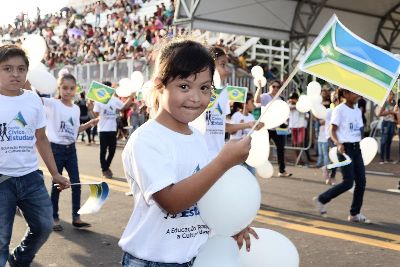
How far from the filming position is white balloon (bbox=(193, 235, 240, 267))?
2.05 metres

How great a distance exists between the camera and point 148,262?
212 centimetres

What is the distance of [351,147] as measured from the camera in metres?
6.11

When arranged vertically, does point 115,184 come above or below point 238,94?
below

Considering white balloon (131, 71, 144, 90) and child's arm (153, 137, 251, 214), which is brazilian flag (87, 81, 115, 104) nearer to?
white balloon (131, 71, 144, 90)

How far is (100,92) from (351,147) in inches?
148

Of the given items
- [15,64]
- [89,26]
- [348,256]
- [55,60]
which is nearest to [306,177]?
[348,256]

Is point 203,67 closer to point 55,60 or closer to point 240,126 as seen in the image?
point 240,126

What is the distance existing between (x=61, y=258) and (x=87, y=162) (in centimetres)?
727

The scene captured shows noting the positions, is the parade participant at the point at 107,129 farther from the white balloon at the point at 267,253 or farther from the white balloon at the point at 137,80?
the white balloon at the point at 267,253

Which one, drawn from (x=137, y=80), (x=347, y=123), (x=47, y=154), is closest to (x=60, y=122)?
(x=47, y=154)

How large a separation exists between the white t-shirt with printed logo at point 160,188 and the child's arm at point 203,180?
5 cm

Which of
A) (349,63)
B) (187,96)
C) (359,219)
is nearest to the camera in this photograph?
(187,96)

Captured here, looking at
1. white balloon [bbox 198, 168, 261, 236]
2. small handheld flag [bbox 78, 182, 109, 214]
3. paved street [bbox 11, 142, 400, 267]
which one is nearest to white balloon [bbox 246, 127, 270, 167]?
paved street [bbox 11, 142, 400, 267]

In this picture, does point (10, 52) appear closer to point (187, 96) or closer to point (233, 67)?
point (187, 96)
